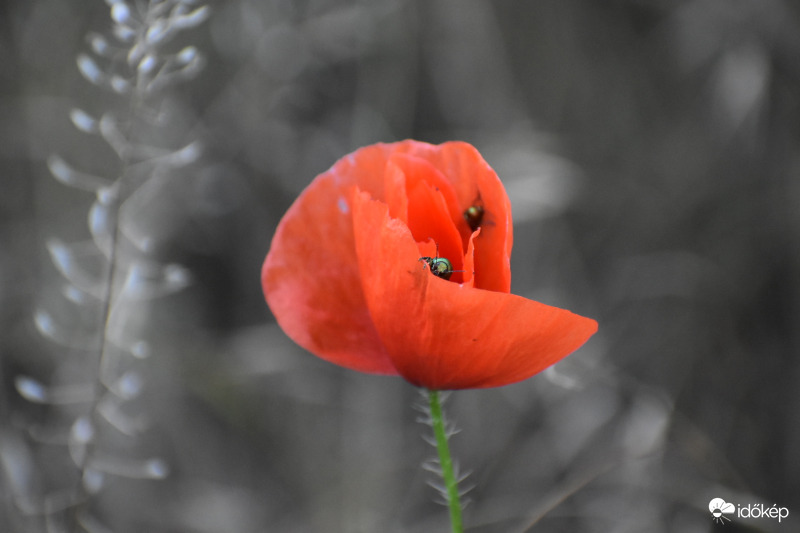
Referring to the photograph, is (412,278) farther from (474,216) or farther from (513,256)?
(513,256)

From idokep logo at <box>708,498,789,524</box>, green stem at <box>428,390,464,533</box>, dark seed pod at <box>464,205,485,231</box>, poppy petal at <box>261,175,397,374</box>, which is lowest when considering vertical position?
idokep logo at <box>708,498,789,524</box>

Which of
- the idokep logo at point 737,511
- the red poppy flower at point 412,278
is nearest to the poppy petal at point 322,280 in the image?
the red poppy flower at point 412,278

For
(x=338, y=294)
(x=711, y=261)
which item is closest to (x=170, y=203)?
(x=338, y=294)

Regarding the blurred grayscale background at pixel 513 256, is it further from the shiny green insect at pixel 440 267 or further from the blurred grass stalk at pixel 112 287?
the shiny green insect at pixel 440 267

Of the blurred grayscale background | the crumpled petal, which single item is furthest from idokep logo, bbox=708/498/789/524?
the crumpled petal

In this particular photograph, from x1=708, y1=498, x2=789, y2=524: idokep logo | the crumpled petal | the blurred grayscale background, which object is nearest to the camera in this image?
the crumpled petal

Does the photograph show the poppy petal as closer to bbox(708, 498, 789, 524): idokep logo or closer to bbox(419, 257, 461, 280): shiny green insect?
bbox(419, 257, 461, 280): shiny green insect

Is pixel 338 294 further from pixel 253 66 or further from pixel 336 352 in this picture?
pixel 253 66
